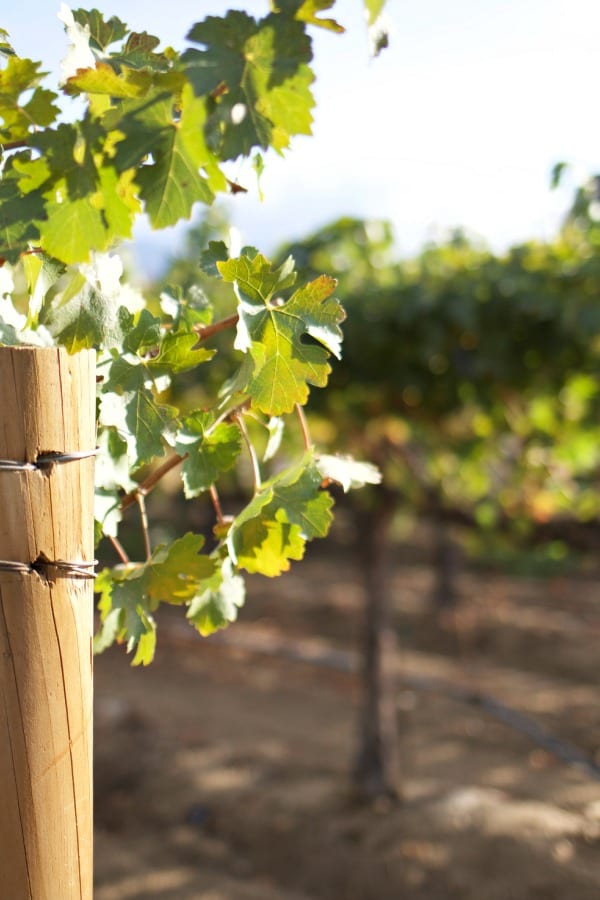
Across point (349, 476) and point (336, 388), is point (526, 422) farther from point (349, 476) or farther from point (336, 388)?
point (349, 476)

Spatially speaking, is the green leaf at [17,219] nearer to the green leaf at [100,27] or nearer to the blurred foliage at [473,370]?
the green leaf at [100,27]

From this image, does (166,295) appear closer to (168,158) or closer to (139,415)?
(139,415)

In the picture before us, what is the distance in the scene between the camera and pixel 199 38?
35.8 inches

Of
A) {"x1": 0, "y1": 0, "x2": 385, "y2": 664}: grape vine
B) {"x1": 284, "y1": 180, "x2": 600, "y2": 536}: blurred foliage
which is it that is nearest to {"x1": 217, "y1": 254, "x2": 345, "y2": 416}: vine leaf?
{"x1": 0, "y1": 0, "x2": 385, "y2": 664}: grape vine

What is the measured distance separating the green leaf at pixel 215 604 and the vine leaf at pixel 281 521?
0.17 feet

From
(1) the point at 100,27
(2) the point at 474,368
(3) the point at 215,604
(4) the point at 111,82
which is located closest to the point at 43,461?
(3) the point at 215,604

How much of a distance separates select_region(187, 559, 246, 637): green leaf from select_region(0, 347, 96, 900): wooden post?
6.2 inches

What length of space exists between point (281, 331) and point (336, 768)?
19.1 ft

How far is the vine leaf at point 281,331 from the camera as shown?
3.66 ft

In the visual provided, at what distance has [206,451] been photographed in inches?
48.4

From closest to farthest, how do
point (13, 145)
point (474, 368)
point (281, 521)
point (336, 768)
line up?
point (13, 145) → point (281, 521) → point (474, 368) → point (336, 768)

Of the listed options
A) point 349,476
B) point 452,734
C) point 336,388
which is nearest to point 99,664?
point 452,734

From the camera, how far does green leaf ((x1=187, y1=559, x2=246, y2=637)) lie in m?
1.28

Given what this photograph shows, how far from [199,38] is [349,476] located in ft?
2.03
